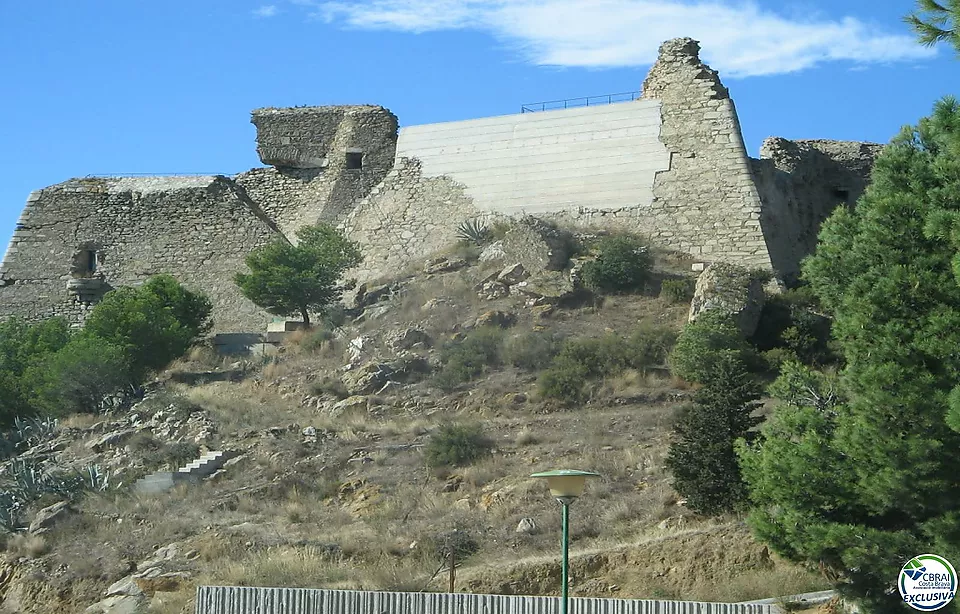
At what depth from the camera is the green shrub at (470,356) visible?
2172cm

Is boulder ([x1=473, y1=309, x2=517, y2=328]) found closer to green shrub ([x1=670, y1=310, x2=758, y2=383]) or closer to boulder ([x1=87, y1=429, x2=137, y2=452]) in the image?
green shrub ([x1=670, y1=310, x2=758, y2=383])

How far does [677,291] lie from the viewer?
23000 millimetres

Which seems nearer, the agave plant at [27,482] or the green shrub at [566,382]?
the agave plant at [27,482]

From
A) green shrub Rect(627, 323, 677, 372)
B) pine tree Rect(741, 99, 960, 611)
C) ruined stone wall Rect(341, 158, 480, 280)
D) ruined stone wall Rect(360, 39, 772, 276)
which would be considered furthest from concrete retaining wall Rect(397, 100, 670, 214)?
pine tree Rect(741, 99, 960, 611)

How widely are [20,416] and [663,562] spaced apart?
43.4 feet

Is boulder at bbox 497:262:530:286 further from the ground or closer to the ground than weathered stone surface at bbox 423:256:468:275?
closer to the ground

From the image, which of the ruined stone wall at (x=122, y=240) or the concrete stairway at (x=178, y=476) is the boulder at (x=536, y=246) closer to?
the ruined stone wall at (x=122, y=240)

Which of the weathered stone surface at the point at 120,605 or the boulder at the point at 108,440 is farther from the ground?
the boulder at the point at 108,440

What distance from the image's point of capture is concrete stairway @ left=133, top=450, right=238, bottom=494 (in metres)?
19.4

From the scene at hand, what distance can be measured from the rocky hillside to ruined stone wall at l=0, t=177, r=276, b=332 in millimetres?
3285

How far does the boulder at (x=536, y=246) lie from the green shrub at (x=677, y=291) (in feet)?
6.22

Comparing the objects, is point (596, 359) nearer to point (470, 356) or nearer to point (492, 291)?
point (470, 356)

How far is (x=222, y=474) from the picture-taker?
19.5 meters

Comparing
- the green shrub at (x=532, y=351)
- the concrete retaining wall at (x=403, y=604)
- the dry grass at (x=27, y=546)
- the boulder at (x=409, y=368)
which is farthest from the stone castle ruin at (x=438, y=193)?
the concrete retaining wall at (x=403, y=604)
